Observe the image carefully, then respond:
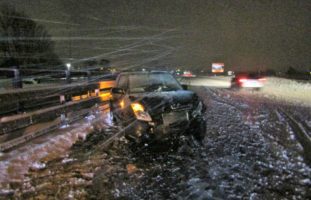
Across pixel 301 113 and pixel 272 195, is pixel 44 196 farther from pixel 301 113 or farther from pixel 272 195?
pixel 301 113

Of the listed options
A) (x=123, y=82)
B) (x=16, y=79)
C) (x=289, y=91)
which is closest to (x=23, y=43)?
(x=16, y=79)

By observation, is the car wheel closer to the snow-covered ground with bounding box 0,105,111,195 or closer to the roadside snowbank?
the snow-covered ground with bounding box 0,105,111,195

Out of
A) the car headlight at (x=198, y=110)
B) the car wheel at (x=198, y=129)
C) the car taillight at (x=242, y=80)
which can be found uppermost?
the car headlight at (x=198, y=110)

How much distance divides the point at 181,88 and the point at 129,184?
185 inches

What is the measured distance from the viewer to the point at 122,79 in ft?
31.0

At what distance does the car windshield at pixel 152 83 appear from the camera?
8.57m

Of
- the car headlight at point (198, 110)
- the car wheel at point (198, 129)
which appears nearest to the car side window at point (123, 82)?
the car headlight at point (198, 110)

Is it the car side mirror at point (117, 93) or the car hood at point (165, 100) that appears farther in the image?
the car side mirror at point (117, 93)

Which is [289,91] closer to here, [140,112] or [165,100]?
[165,100]

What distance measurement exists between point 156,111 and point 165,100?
54 centimetres

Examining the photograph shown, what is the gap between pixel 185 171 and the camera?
17.1 ft

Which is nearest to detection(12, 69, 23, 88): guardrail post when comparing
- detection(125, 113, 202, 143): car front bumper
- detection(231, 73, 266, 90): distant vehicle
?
detection(125, 113, 202, 143): car front bumper

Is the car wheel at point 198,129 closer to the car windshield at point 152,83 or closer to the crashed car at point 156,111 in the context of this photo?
the crashed car at point 156,111

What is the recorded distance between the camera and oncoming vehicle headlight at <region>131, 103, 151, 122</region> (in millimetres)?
6906
